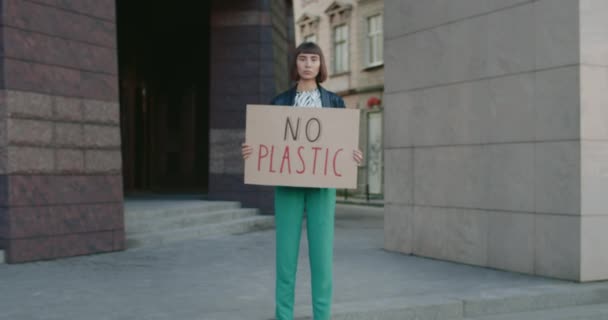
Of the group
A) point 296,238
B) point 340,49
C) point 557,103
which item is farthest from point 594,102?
point 340,49

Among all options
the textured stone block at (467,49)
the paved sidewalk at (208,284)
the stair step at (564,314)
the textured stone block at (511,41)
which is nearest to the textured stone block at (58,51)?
the paved sidewalk at (208,284)

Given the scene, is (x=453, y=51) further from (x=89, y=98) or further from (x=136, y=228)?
(x=136, y=228)

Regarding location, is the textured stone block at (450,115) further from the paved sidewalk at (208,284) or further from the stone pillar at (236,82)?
the stone pillar at (236,82)

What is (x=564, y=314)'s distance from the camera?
6.32 m

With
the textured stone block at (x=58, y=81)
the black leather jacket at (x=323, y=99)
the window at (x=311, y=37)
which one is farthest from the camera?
the window at (x=311, y=37)

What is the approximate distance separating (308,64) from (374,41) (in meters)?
26.1

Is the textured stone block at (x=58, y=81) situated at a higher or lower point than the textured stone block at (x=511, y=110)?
higher

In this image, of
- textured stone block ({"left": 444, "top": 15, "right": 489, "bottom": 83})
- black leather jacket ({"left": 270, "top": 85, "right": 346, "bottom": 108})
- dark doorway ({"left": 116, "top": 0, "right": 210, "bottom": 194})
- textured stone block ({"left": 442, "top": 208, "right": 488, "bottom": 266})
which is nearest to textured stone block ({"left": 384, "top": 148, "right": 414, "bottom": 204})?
textured stone block ({"left": 442, "top": 208, "right": 488, "bottom": 266})

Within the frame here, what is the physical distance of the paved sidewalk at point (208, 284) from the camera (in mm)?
5879

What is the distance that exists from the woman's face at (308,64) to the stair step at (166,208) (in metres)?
6.55

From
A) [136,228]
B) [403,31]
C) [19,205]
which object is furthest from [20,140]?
[403,31]

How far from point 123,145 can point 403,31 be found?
1009 cm

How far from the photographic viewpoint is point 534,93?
25.2 feet

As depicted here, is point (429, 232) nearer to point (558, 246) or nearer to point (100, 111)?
point (558, 246)
